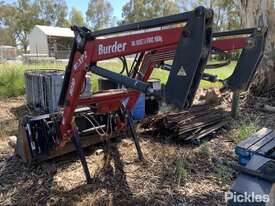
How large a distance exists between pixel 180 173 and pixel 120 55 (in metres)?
1.53

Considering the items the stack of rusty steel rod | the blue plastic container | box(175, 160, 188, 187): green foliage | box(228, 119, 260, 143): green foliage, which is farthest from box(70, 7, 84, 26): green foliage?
box(175, 160, 188, 187): green foliage

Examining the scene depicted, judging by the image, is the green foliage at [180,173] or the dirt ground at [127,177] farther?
the green foliage at [180,173]

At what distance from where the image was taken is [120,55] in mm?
2311

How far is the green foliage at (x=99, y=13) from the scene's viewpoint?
199 feet

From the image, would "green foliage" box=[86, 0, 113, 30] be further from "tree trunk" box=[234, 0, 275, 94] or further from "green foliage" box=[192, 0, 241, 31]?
"tree trunk" box=[234, 0, 275, 94]

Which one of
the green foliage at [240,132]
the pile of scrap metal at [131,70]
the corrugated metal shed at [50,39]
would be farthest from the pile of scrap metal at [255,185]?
the corrugated metal shed at [50,39]

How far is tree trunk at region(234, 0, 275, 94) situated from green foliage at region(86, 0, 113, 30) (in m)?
54.9

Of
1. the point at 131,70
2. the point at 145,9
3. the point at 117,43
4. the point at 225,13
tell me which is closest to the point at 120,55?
the point at 117,43

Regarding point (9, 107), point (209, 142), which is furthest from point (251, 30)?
point (9, 107)

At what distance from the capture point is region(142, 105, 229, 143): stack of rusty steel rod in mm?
4363

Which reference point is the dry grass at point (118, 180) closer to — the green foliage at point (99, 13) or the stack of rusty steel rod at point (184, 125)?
the stack of rusty steel rod at point (184, 125)

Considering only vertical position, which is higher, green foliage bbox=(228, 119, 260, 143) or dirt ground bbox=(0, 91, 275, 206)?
green foliage bbox=(228, 119, 260, 143)

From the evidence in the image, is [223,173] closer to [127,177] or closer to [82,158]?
[127,177]

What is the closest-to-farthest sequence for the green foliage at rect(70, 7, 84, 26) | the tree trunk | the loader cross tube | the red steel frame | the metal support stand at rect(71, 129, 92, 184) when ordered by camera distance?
the loader cross tube, the red steel frame, the metal support stand at rect(71, 129, 92, 184), the tree trunk, the green foliage at rect(70, 7, 84, 26)
